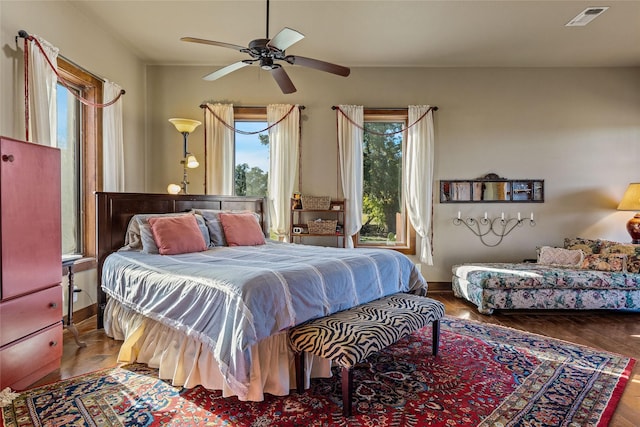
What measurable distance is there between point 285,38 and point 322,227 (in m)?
2.61

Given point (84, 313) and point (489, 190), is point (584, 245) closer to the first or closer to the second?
point (489, 190)

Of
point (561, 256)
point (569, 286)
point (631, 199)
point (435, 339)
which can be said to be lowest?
point (435, 339)

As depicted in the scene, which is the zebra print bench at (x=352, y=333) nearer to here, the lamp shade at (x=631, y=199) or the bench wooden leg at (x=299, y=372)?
the bench wooden leg at (x=299, y=372)

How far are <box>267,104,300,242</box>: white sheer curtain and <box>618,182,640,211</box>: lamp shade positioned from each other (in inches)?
167

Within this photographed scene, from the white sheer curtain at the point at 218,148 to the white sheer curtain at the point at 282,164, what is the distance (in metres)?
0.56

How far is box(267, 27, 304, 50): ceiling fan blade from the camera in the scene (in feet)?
7.29

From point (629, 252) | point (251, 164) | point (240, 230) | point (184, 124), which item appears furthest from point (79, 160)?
Answer: point (629, 252)

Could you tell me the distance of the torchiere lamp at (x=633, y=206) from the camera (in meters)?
4.37

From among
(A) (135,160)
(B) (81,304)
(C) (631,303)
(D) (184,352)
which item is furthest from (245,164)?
(C) (631,303)

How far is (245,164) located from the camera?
487cm

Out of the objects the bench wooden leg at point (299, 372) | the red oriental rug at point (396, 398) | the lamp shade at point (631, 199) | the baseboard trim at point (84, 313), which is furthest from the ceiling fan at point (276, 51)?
the lamp shade at point (631, 199)

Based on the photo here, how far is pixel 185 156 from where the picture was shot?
14.7 ft

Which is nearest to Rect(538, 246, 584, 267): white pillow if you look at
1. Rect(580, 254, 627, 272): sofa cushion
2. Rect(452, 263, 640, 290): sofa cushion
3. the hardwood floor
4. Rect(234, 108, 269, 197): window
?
Rect(580, 254, 627, 272): sofa cushion

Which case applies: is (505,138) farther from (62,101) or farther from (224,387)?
(62,101)
